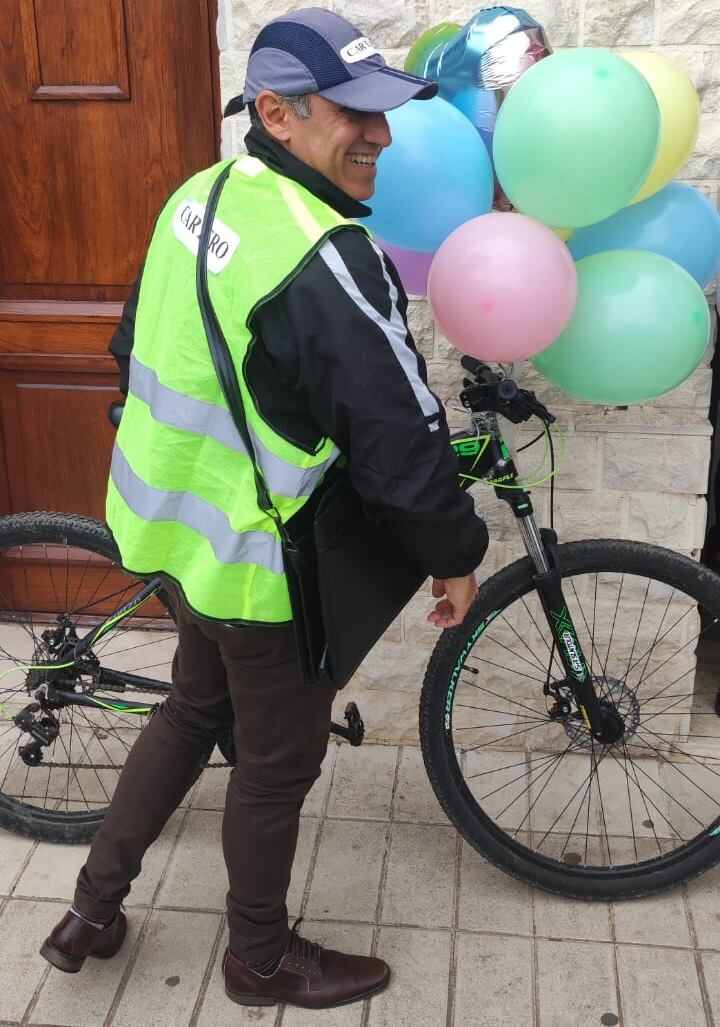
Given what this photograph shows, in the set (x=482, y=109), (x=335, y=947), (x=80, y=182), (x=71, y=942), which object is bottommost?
(x=335, y=947)

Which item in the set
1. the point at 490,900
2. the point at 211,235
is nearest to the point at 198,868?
the point at 490,900

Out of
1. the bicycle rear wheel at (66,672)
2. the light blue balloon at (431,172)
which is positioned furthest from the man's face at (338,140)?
the bicycle rear wheel at (66,672)

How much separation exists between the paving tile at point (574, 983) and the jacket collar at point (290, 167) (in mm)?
1788

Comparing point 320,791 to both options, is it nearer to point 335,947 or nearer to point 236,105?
point 335,947

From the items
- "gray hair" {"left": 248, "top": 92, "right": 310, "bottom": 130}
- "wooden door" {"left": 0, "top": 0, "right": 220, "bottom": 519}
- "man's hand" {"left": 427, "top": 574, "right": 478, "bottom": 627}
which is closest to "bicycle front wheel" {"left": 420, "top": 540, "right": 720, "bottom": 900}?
"man's hand" {"left": 427, "top": 574, "right": 478, "bottom": 627}

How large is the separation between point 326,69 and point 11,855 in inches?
85.1

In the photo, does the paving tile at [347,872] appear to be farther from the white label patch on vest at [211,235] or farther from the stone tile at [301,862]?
the white label patch on vest at [211,235]

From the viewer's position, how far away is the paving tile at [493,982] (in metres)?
2.54

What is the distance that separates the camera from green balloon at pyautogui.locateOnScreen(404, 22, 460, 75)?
2.47 metres

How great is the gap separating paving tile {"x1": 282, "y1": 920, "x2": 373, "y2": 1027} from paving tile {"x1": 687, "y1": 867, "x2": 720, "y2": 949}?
801 millimetres

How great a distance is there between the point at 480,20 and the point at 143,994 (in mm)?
2252

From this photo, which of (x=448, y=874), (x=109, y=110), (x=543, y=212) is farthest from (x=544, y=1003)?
(x=109, y=110)

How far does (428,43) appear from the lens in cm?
250

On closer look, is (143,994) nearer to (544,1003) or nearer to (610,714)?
(544,1003)
